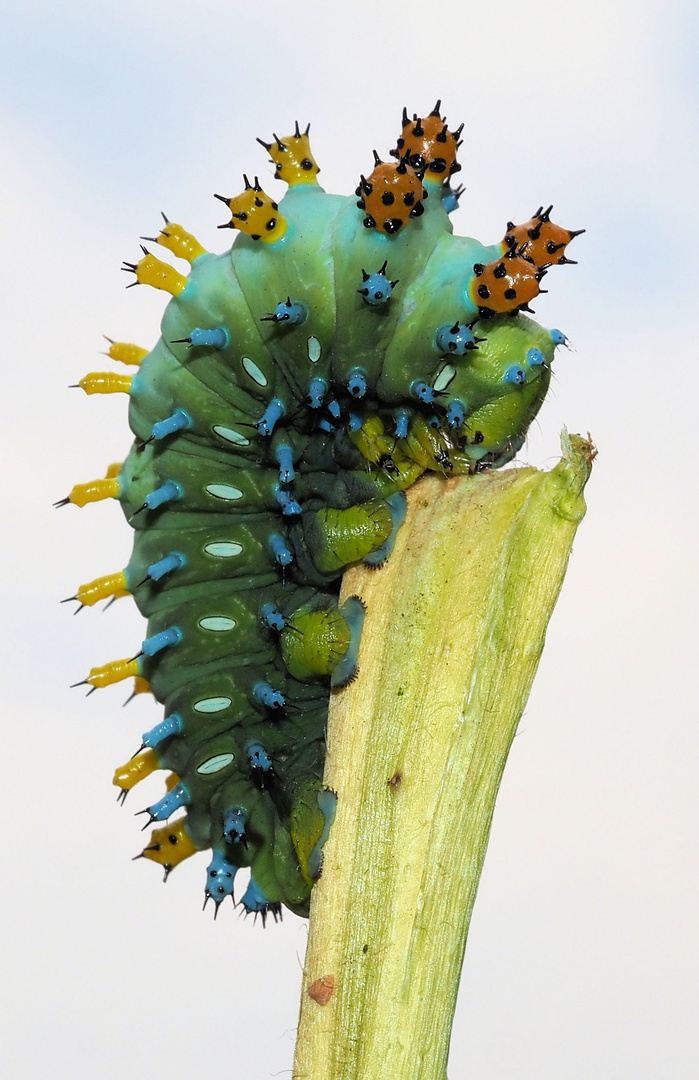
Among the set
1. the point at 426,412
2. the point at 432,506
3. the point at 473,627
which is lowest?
the point at 473,627

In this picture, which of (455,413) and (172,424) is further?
(172,424)

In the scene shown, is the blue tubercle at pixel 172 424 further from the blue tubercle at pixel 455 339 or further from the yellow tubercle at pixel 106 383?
the blue tubercle at pixel 455 339

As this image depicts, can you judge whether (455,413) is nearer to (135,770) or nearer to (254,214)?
(254,214)

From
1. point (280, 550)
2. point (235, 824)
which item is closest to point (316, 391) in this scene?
point (280, 550)

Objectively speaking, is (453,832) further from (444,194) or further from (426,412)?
(444,194)

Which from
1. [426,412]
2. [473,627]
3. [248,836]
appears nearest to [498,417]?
[426,412]

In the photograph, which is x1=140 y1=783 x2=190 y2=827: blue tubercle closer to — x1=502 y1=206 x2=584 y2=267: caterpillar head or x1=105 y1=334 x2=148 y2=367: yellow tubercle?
x1=105 y1=334 x2=148 y2=367: yellow tubercle

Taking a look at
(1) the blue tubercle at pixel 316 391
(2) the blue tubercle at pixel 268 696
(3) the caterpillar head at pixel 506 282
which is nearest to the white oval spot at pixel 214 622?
(2) the blue tubercle at pixel 268 696
